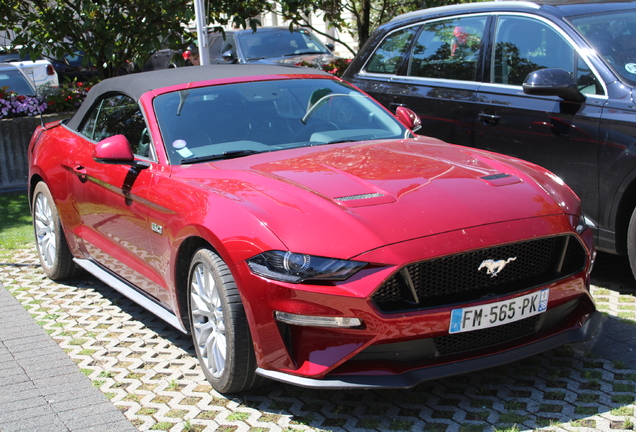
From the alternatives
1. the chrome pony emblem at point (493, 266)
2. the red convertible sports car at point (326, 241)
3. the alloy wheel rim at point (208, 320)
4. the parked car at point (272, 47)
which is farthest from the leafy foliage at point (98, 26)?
the chrome pony emblem at point (493, 266)

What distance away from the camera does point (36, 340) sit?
4.87 m

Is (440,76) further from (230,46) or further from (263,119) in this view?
(230,46)

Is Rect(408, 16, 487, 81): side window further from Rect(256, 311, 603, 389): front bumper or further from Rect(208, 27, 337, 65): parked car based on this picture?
Rect(208, 27, 337, 65): parked car

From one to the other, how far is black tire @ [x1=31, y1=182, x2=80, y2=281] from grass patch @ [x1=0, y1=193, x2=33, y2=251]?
0.99 m

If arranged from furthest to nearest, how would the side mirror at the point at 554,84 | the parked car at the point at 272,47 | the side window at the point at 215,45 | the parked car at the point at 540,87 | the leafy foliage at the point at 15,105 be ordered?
1. the side window at the point at 215,45
2. the parked car at the point at 272,47
3. the leafy foliage at the point at 15,105
4. the side mirror at the point at 554,84
5. the parked car at the point at 540,87

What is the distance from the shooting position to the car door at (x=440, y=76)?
6.00 metres

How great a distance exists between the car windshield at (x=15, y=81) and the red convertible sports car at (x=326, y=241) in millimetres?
10666

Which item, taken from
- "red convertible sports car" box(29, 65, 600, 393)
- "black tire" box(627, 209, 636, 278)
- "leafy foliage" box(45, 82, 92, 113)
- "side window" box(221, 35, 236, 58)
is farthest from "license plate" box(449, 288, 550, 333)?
"side window" box(221, 35, 236, 58)

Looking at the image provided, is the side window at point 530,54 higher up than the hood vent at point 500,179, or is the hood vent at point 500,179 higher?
the side window at point 530,54

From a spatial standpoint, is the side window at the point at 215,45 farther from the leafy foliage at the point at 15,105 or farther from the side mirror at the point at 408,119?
the side mirror at the point at 408,119

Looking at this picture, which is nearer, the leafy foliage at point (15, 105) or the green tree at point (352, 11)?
the leafy foliage at point (15, 105)

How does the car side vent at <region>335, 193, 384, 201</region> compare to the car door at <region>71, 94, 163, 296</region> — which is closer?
the car side vent at <region>335, 193, 384, 201</region>

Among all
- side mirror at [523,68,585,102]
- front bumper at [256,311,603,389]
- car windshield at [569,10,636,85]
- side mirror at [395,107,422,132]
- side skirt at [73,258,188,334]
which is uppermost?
car windshield at [569,10,636,85]

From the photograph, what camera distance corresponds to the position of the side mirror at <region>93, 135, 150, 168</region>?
4.48 metres
